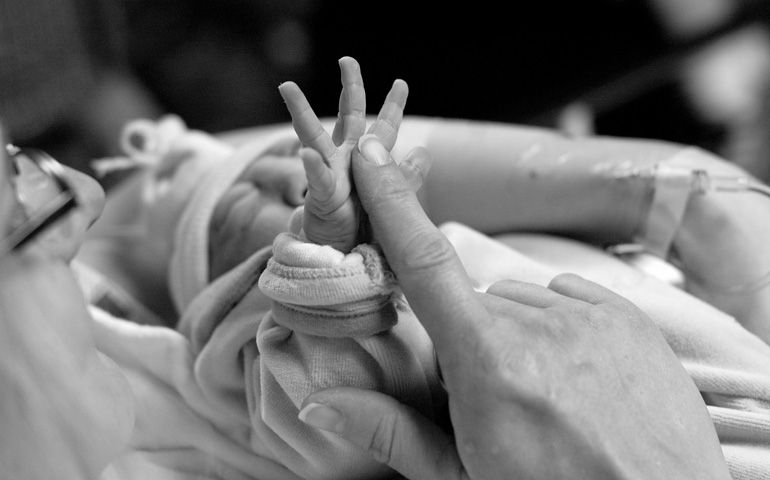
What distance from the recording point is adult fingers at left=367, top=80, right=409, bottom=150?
44cm

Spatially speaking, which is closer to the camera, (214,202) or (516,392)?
(516,392)

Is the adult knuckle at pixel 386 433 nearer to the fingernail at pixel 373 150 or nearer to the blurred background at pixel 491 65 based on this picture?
the fingernail at pixel 373 150

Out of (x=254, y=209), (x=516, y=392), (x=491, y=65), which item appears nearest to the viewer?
(x=516, y=392)

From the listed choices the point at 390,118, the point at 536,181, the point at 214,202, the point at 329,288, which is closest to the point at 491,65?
the point at 536,181

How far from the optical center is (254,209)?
0.63m

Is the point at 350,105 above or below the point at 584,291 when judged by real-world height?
above

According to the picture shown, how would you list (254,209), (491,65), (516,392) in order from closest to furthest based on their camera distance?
(516,392)
(254,209)
(491,65)

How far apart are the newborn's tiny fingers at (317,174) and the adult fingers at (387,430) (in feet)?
0.41

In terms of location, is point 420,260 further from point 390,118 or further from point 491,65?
point 491,65

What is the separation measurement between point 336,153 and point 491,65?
98 cm

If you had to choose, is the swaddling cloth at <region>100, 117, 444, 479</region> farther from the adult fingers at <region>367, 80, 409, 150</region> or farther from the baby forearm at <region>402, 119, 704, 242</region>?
the baby forearm at <region>402, 119, 704, 242</region>

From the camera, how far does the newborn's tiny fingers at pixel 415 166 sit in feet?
1.45

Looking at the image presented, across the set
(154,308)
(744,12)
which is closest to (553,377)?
(154,308)

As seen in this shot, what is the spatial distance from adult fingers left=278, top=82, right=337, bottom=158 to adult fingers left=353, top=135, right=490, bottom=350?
0.09 ft
